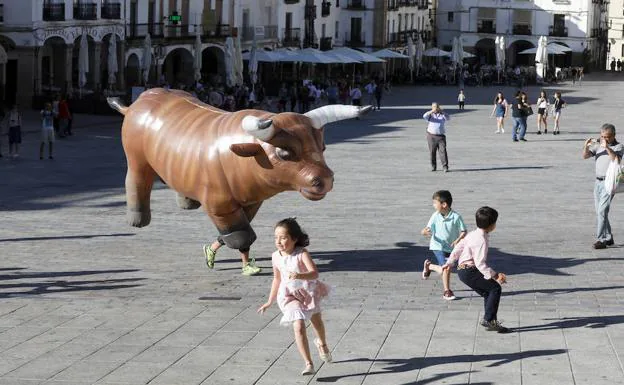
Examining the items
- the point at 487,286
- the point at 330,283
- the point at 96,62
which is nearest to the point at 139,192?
the point at 330,283

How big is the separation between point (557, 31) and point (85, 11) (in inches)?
2095

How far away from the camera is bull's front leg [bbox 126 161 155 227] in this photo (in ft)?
61.1

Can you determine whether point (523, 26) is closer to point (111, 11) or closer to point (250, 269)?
point (111, 11)

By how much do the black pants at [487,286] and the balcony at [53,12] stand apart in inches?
1449

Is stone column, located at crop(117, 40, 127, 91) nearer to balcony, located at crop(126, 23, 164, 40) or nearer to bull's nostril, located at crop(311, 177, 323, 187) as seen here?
balcony, located at crop(126, 23, 164, 40)

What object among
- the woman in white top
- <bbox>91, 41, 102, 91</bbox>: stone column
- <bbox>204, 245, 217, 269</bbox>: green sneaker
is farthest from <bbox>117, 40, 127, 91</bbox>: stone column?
<bbox>204, 245, 217, 269</bbox>: green sneaker

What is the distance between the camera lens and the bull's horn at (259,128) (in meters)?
15.4

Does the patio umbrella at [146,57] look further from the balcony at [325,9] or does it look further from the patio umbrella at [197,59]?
the balcony at [325,9]

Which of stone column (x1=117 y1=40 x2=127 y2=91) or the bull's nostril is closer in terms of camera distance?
the bull's nostril

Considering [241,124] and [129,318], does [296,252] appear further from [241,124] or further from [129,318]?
[241,124]

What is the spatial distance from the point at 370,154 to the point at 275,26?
38.3 meters

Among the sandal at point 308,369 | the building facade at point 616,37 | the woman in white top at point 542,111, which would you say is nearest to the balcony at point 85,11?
the woman in white top at point 542,111

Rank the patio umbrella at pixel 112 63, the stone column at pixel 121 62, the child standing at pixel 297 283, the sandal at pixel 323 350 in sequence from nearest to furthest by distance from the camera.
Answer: the child standing at pixel 297 283, the sandal at pixel 323 350, the patio umbrella at pixel 112 63, the stone column at pixel 121 62

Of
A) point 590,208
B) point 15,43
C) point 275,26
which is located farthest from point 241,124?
point 275,26
